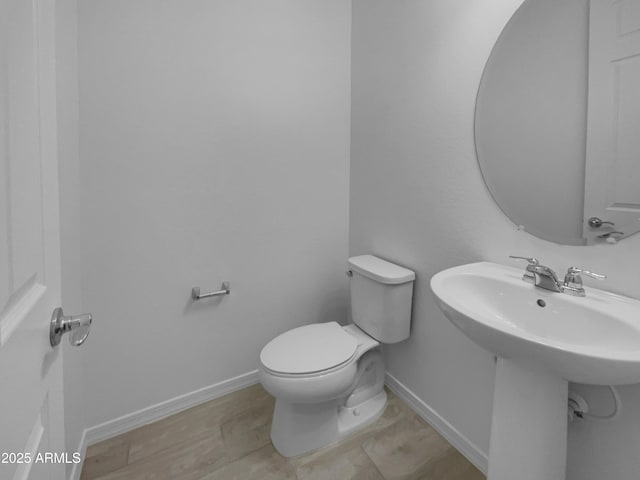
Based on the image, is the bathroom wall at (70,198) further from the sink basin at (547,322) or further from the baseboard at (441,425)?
the baseboard at (441,425)

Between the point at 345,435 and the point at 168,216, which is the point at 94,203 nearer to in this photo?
the point at 168,216

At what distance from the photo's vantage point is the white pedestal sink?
63cm

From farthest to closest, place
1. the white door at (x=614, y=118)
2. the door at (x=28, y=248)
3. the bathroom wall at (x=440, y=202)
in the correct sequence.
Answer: the bathroom wall at (x=440, y=202)
the white door at (x=614, y=118)
the door at (x=28, y=248)

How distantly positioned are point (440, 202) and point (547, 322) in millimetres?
621

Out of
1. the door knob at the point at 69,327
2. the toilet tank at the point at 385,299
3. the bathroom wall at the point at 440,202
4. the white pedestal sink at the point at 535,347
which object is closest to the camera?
the door knob at the point at 69,327

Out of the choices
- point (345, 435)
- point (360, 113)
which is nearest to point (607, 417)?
point (345, 435)

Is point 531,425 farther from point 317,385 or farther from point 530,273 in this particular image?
point 317,385

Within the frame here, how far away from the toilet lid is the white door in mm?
973

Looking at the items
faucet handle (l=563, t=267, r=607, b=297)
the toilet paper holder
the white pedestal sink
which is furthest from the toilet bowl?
faucet handle (l=563, t=267, r=607, b=297)

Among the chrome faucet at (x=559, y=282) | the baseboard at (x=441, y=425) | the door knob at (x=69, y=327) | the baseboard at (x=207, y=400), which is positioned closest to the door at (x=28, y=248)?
the door knob at (x=69, y=327)

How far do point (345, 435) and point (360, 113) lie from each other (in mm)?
1735

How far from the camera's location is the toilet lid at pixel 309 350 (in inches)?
47.7

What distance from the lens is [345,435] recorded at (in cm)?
139

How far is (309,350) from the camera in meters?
1.31
